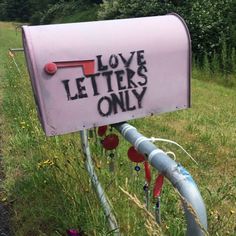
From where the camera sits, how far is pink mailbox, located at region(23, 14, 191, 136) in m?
2.49

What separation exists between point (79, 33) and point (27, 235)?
1.77 meters

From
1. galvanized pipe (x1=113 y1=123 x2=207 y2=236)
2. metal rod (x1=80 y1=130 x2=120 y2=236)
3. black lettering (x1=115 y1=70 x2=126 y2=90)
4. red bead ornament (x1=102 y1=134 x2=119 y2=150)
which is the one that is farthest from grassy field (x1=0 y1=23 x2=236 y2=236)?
black lettering (x1=115 y1=70 x2=126 y2=90)

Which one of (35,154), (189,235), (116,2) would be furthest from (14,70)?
(116,2)

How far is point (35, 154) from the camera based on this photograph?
4.78 metres

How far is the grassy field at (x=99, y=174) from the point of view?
10.4 ft

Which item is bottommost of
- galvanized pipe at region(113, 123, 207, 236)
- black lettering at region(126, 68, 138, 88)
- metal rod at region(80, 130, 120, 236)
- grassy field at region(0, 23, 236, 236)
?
grassy field at region(0, 23, 236, 236)

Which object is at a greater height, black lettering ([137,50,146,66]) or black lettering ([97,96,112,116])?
black lettering ([137,50,146,66])

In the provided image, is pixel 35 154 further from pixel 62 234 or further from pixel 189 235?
pixel 189 235

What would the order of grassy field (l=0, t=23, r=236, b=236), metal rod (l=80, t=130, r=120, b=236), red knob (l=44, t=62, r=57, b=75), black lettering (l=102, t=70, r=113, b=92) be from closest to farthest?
red knob (l=44, t=62, r=57, b=75) → black lettering (l=102, t=70, r=113, b=92) → metal rod (l=80, t=130, r=120, b=236) → grassy field (l=0, t=23, r=236, b=236)

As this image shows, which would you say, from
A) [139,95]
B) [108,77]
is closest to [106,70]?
Result: [108,77]

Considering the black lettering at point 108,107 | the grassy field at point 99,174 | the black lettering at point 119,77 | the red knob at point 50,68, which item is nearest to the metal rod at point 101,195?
the grassy field at point 99,174

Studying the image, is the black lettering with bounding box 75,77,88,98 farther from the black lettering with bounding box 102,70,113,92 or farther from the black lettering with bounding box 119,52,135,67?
the black lettering with bounding box 119,52,135,67

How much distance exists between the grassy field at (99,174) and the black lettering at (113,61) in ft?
2.73

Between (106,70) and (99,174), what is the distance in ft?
3.62
